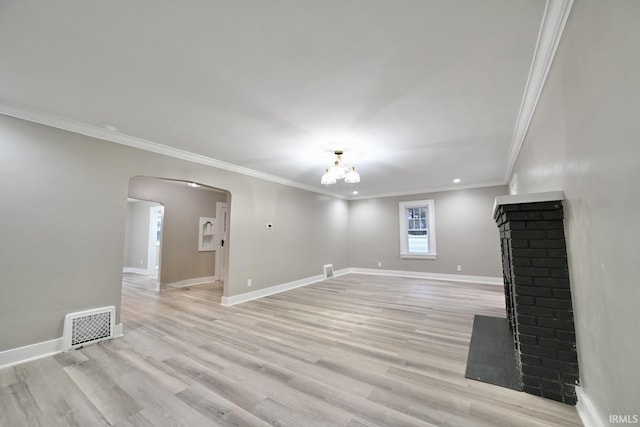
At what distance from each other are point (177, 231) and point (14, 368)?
3.95 metres

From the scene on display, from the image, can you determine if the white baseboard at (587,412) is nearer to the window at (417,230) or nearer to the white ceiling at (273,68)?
the white ceiling at (273,68)

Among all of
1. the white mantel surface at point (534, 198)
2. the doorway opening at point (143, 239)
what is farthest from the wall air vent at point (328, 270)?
the white mantel surface at point (534, 198)

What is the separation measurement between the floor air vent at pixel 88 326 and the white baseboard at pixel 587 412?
4.24m

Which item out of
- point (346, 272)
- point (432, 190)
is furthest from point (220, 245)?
point (432, 190)

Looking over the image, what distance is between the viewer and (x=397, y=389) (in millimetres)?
1898

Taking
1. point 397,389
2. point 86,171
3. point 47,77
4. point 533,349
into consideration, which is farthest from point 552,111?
point 86,171

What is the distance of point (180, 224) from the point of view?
608cm

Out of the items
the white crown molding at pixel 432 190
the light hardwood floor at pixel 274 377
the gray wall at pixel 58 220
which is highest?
the white crown molding at pixel 432 190

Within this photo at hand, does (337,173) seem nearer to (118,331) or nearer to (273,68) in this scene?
(273,68)

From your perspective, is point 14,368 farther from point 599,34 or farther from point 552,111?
point 552,111

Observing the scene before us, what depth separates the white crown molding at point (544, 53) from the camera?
1.42 m

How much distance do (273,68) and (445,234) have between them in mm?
6101

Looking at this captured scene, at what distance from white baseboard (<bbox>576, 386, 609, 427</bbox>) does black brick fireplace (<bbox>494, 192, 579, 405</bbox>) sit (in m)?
0.06

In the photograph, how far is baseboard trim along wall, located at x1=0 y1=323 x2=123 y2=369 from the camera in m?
2.30
